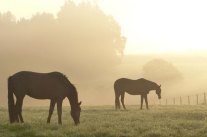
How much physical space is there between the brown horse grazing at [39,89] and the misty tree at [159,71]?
240 feet

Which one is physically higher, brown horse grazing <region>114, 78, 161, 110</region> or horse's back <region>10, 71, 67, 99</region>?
brown horse grazing <region>114, 78, 161, 110</region>

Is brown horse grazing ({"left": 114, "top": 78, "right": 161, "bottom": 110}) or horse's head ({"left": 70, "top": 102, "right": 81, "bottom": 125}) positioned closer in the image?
horse's head ({"left": 70, "top": 102, "right": 81, "bottom": 125})

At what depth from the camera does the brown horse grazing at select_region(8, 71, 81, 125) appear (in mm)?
17469

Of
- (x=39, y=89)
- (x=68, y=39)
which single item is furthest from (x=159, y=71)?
(x=39, y=89)

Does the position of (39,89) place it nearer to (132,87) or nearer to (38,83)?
(38,83)

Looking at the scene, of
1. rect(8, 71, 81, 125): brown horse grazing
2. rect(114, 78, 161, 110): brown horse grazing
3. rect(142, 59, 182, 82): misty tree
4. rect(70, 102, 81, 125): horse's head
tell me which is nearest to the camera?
rect(8, 71, 81, 125): brown horse grazing

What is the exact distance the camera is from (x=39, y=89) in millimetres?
17719

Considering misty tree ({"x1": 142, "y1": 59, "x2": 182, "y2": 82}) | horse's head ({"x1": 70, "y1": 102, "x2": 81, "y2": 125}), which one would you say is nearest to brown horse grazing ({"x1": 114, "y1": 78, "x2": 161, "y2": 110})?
horse's head ({"x1": 70, "y1": 102, "x2": 81, "y2": 125})

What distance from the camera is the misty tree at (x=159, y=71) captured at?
9050cm

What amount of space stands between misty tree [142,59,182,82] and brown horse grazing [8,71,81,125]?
73300mm

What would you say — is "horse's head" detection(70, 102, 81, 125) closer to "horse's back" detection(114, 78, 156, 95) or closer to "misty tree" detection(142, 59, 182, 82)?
"horse's back" detection(114, 78, 156, 95)

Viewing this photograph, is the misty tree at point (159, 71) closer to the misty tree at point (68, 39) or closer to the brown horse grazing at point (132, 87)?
the misty tree at point (68, 39)

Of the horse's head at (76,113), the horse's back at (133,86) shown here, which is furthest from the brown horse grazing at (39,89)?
the horse's back at (133,86)

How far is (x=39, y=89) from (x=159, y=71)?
244 feet
